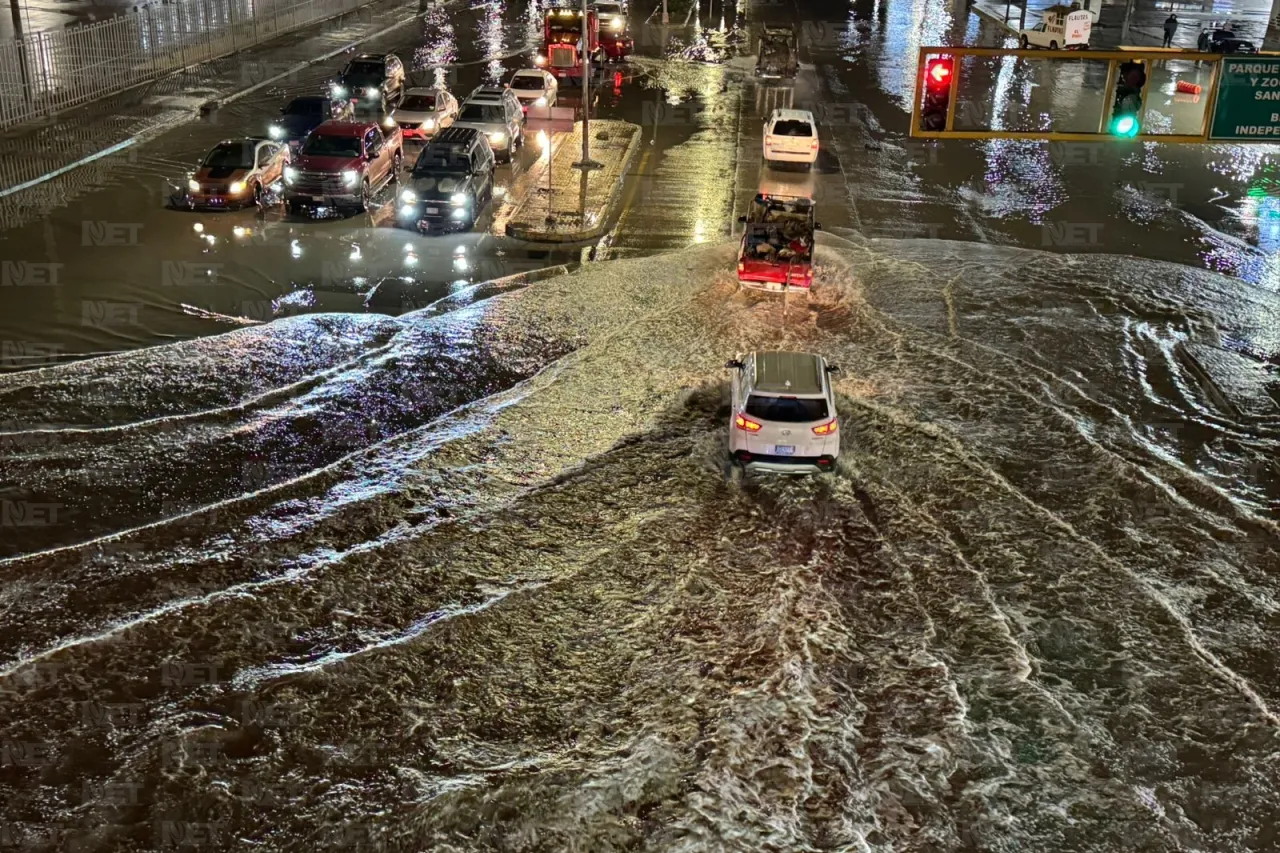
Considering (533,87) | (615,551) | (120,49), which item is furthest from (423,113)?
(615,551)

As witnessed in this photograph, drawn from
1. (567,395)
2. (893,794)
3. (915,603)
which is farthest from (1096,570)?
(567,395)

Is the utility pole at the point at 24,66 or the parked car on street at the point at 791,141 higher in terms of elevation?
the utility pole at the point at 24,66

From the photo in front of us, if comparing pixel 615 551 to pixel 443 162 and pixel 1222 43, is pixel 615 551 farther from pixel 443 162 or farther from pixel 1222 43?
pixel 1222 43

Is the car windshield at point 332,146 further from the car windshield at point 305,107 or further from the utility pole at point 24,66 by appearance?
the utility pole at point 24,66

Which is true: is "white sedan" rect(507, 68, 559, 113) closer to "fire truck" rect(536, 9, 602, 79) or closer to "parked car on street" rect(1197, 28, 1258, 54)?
"fire truck" rect(536, 9, 602, 79)

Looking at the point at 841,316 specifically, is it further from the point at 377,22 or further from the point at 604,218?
the point at 377,22

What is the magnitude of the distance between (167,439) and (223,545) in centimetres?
282

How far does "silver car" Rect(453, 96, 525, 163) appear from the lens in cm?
2941

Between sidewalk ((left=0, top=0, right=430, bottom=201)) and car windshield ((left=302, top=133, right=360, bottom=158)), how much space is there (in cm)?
538

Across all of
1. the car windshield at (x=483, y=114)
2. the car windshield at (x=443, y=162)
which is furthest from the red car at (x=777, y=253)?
the car windshield at (x=483, y=114)

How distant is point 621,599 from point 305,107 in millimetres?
23377

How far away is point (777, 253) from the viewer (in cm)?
2008

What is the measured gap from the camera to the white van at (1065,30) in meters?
45.2

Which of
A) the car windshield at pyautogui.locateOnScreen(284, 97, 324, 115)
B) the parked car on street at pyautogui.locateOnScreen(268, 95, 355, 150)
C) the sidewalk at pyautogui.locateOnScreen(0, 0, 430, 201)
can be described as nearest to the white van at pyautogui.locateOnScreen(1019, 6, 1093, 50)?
the parked car on street at pyautogui.locateOnScreen(268, 95, 355, 150)
